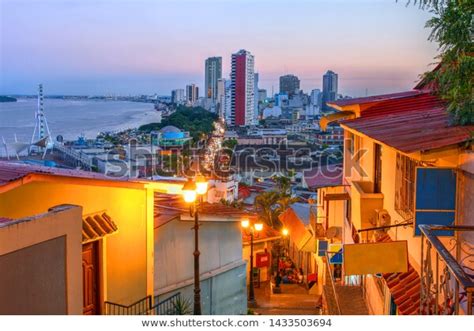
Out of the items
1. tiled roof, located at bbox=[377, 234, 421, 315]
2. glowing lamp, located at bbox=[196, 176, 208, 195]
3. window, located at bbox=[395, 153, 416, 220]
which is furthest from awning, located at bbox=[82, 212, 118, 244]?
window, located at bbox=[395, 153, 416, 220]

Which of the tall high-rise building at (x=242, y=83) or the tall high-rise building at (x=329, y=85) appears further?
the tall high-rise building at (x=242, y=83)

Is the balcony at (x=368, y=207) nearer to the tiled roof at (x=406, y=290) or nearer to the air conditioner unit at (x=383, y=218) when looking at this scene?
the air conditioner unit at (x=383, y=218)

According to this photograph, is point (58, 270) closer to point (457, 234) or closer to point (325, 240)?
point (457, 234)

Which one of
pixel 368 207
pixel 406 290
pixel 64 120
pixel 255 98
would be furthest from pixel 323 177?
pixel 64 120

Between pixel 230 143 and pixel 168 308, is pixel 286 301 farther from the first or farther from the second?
pixel 230 143

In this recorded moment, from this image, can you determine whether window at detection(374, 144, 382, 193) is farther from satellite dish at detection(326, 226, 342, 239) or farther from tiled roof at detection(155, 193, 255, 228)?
satellite dish at detection(326, 226, 342, 239)

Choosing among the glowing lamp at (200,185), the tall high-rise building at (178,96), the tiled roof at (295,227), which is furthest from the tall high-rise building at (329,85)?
the tall high-rise building at (178,96)
